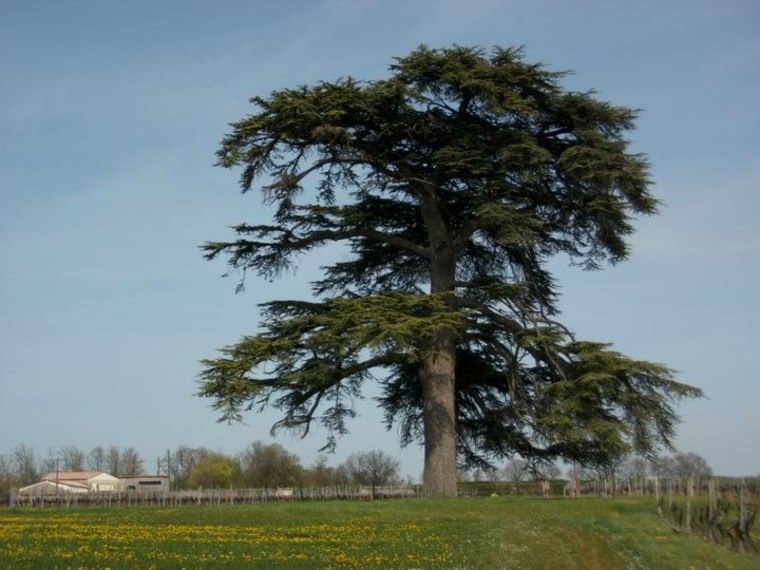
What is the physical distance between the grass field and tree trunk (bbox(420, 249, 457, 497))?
5.42ft

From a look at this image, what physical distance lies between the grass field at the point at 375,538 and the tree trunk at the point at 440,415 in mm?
1652

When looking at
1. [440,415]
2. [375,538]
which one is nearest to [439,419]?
[440,415]

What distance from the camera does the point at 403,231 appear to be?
99.3ft

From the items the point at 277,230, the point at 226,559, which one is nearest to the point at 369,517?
the point at 226,559

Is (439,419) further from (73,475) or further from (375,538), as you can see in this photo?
(73,475)

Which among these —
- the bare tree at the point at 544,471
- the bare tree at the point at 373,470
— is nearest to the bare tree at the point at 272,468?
the bare tree at the point at 373,470

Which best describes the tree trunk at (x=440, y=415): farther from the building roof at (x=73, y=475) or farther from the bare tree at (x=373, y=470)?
the building roof at (x=73, y=475)

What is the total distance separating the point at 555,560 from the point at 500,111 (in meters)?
13.6

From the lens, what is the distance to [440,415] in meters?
26.1

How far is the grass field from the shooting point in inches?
532

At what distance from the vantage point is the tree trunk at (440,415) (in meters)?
25.8

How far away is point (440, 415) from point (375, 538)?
9.55 metres

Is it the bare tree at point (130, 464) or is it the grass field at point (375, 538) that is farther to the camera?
the bare tree at point (130, 464)

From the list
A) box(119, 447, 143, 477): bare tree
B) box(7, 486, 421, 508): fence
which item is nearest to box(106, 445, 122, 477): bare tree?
box(119, 447, 143, 477): bare tree
